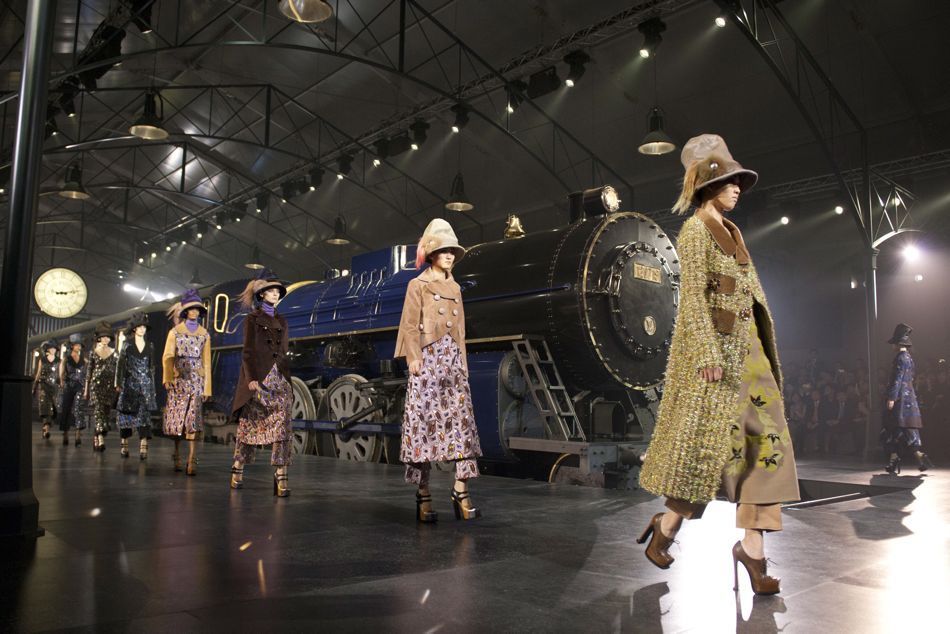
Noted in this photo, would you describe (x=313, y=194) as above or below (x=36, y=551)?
above

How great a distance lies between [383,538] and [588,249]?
3.43 metres

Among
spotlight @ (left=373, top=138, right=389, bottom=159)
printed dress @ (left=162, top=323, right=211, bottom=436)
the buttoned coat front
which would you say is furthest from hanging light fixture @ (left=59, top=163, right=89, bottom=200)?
the buttoned coat front

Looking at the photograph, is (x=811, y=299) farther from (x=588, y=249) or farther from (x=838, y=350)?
(x=588, y=249)

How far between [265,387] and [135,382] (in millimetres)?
3775

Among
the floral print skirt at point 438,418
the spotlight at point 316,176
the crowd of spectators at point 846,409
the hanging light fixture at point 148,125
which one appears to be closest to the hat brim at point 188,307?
the floral print skirt at point 438,418

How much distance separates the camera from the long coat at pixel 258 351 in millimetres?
5738

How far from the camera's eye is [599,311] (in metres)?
6.46

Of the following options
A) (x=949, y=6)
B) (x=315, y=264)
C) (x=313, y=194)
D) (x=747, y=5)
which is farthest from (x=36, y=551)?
(x=315, y=264)

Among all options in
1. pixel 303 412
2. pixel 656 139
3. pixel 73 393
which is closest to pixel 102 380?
pixel 303 412

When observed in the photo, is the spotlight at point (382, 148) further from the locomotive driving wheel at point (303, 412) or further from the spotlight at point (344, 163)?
the locomotive driving wheel at point (303, 412)

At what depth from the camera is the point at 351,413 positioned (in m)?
9.21

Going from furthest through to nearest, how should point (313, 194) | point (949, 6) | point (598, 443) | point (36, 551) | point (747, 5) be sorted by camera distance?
point (313, 194) < point (747, 5) < point (949, 6) < point (598, 443) < point (36, 551)

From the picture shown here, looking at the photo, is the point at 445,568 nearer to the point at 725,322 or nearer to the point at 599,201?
the point at 725,322

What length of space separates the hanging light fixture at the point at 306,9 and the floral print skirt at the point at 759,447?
26.4ft
